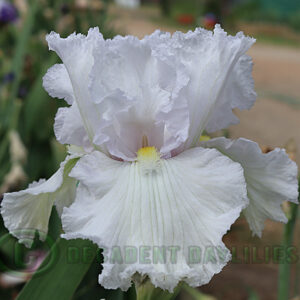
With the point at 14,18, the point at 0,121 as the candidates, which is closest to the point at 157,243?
the point at 0,121

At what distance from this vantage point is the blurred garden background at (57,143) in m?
0.83

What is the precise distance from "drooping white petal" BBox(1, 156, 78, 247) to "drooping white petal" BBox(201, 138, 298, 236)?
19cm

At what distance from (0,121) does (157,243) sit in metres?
1.55

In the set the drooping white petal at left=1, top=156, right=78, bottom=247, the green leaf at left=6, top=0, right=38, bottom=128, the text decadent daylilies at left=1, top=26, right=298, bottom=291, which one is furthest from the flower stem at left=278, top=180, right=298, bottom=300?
the green leaf at left=6, top=0, right=38, bottom=128

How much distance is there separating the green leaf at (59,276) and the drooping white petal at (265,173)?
0.22 m

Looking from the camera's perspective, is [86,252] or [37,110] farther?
[37,110]

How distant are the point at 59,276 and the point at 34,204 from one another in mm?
106

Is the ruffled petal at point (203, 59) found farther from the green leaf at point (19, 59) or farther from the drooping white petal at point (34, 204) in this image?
the green leaf at point (19, 59)

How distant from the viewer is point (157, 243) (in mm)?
527

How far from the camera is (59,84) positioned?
68 centimetres

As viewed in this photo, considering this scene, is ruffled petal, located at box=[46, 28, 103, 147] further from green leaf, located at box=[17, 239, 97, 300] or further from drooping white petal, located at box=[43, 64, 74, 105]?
green leaf, located at box=[17, 239, 97, 300]

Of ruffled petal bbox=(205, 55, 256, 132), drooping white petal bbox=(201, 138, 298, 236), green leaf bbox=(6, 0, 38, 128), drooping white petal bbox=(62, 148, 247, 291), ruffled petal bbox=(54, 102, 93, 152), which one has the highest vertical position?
green leaf bbox=(6, 0, 38, 128)

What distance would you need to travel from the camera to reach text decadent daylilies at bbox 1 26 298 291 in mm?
528

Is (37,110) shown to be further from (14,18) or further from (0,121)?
(14,18)
